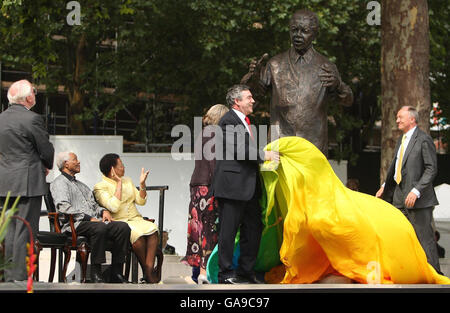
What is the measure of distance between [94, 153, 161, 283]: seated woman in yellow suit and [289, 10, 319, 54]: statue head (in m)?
2.15

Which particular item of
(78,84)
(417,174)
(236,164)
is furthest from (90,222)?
(78,84)

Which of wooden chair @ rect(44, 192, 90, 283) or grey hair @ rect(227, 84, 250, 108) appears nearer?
grey hair @ rect(227, 84, 250, 108)

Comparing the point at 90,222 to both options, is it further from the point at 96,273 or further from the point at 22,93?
the point at 22,93

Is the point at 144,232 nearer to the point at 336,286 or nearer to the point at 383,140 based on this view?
the point at 336,286

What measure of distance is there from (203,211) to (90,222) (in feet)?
3.87

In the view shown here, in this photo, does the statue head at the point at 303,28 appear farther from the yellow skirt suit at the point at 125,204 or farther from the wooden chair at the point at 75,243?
the wooden chair at the point at 75,243

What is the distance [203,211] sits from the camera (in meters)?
8.76

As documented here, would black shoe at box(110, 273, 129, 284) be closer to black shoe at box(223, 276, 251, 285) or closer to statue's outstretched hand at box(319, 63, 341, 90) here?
black shoe at box(223, 276, 251, 285)

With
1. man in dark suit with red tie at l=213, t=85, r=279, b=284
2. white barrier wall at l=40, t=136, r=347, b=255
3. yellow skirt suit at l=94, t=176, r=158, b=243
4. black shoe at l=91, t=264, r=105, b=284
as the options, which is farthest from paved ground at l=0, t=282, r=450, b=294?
white barrier wall at l=40, t=136, r=347, b=255

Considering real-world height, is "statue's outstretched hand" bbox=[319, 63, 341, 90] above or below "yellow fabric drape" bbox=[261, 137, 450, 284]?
above

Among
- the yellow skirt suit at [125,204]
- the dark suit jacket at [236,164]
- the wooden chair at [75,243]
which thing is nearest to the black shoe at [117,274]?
the wooden chair at [75,243]

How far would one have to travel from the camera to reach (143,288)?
236 inches

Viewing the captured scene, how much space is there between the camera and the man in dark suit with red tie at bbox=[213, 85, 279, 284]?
7.34m
